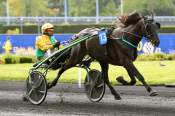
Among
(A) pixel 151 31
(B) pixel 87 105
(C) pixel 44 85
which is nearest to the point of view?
(A) pixel 151 31

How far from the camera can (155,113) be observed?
8.33 metres

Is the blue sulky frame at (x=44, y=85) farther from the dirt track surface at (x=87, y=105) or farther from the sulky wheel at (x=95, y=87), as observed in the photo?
the dirt track surface at (x=87, y=105)

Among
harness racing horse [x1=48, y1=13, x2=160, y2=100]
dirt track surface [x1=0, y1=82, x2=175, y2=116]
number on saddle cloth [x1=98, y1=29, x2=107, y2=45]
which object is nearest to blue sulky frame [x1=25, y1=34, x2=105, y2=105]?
dirt track surface [x1=0, y1=82, x2=175, y2=116]

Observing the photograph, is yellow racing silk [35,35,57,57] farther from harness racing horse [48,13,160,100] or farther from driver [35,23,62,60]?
harness racing horse [48,13,160,100]

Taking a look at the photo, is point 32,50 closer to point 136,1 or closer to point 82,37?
point 82,37

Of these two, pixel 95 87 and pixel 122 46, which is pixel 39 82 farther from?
pixel 122 46

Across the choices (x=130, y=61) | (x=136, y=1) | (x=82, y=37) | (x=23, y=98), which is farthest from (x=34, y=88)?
(x=136, y=1)

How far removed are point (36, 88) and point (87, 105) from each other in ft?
3.60

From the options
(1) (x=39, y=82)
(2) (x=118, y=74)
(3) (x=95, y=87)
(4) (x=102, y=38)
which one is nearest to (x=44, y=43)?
(1) (x=39, y=82)

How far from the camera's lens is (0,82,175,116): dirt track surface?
858 cm

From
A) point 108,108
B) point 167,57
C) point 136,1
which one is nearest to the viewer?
point 108,108

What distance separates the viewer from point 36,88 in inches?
396

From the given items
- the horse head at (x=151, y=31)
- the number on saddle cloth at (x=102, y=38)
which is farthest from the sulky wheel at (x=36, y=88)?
the horse head at (x=151, y=31)

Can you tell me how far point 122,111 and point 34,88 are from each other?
84.0 inches
